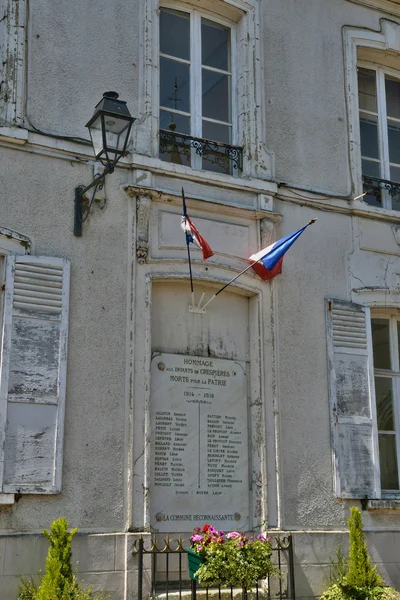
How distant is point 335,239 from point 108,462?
11.3ft

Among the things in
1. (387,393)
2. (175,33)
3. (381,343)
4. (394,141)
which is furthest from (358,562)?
(175,33)

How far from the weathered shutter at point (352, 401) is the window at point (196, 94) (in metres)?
1.91

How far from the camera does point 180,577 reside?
6742 millimetres

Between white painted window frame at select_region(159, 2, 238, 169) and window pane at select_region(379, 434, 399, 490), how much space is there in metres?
3.30

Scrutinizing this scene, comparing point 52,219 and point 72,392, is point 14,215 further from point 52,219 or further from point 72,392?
point 72,392

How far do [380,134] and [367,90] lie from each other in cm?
57

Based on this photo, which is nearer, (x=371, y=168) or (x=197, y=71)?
(x=197, y=71)

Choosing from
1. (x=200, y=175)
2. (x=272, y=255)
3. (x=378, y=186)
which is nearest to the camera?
(x=272, y=255)

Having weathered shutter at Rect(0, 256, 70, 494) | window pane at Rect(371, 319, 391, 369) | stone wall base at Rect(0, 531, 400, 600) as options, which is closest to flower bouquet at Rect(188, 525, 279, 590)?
stone wall base at Rect(0, 531, 400, 600)

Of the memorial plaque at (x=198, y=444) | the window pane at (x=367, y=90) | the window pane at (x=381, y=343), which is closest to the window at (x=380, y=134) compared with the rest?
the window pane at (x=367, y=90)

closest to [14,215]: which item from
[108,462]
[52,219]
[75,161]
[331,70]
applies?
[52,219]

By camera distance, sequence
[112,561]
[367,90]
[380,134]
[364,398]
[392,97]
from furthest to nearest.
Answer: [392,97], [367,90], [380,134], [364,398], [112,561]

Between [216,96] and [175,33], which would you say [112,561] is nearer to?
[216,96]

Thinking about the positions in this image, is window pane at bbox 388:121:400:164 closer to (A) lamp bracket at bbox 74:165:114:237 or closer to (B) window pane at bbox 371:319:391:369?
(B) window pane at bbox 371:319:391:369
